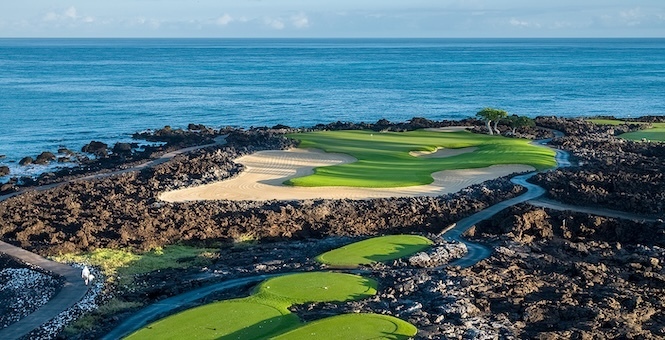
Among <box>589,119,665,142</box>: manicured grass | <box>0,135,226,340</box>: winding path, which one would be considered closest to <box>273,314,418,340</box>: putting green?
<box>0,135,226,340</box>: winding path

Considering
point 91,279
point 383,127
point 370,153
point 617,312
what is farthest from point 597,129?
point 91,279

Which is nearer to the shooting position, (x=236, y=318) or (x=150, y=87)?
(x=236, y=318)

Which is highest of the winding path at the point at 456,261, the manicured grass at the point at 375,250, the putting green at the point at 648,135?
the putting green at the point at 648,135

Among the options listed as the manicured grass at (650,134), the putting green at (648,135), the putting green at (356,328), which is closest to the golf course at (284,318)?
the putting green at (356,328)

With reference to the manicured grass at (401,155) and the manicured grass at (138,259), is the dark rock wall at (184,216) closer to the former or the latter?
the manicured grass at (138,259)

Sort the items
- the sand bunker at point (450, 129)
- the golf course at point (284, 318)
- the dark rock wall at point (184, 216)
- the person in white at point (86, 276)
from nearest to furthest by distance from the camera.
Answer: the golf course at point (284, 318)
the person in white at point (86, 276)
the dark rock wall at point (184, 216)
the sand bunker at point (450, 129)

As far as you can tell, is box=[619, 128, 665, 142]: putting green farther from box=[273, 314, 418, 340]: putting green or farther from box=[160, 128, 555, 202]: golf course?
box=[273, 314, 418, 340]: putting green

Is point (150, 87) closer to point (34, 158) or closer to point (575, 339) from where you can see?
point (34, 158)
